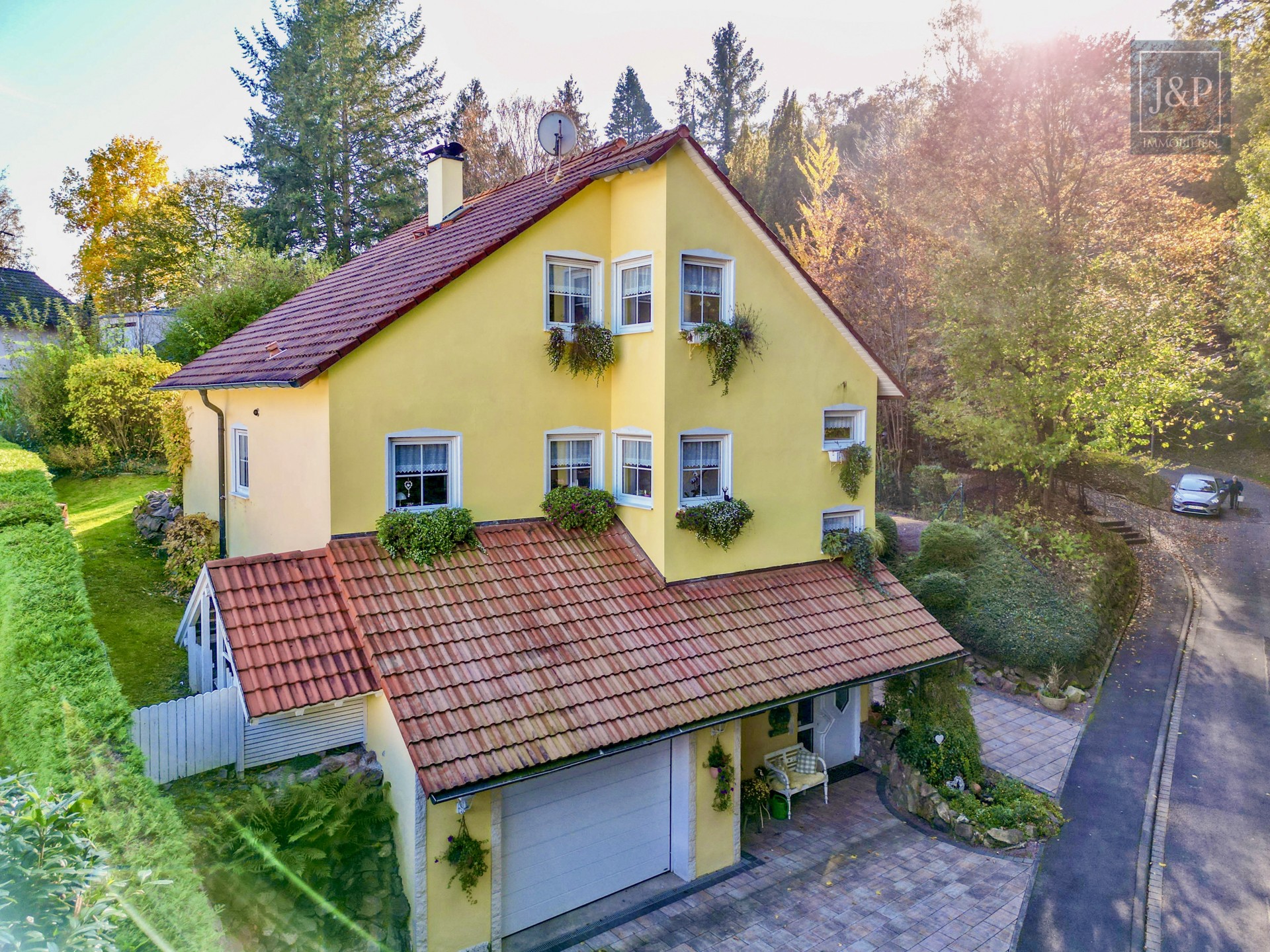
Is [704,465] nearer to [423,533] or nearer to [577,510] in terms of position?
[577,510]

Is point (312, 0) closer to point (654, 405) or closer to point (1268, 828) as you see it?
point (654, 405)

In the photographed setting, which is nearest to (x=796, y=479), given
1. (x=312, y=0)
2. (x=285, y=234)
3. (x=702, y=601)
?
(x=702, y=601)

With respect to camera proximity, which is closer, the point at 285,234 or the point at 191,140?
the point at 285,234

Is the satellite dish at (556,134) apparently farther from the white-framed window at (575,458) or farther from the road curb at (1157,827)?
the road curb at (1157,827)

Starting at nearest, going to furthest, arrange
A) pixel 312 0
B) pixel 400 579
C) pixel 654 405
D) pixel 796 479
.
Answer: pixel 400 579, pixel 654 405, pixel 796 479, pixel 312 0

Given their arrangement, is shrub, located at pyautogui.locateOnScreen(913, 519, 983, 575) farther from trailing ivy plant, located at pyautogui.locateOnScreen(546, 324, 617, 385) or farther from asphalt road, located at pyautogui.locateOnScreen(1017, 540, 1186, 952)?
trailing ivy plant, located at pyautogui.locateOnScreen(546, 324, 617, 385)

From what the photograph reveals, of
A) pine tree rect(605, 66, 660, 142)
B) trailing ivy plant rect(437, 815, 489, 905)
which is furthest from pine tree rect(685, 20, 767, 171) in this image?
trailing ivy plant rect(437, 815, 489, 905)

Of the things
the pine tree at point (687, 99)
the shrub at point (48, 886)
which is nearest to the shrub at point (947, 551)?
the shrub at point (48, 886)
